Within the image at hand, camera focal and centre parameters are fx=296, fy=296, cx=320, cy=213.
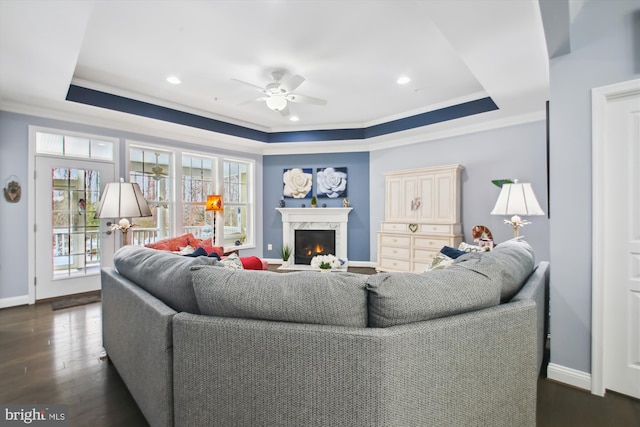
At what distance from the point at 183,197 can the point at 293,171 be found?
225 cm

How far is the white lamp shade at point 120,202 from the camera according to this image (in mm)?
2494

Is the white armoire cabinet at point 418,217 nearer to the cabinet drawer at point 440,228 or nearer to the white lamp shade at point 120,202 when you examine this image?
the cabinet drawer at point 440,228

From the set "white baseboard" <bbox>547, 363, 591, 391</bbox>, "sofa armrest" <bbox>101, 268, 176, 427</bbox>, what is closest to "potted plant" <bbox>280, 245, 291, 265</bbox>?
"sofa armrest" <bbox>101, 268, 176, 427</bbox>

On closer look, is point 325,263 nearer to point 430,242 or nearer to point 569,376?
point 430,242

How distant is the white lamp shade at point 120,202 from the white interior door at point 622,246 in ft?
11.1

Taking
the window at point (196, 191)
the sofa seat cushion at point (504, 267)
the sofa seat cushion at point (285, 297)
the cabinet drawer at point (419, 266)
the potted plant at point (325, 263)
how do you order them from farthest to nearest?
the window at point (196, 191), the cabinet drawer at point (419, 266), the potted plant at point (325, 263), the sofa seat cushion at point (504, 267), the sofa seat cushion at point (285, 297)

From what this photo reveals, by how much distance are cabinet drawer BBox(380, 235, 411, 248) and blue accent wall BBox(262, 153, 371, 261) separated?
631 mm

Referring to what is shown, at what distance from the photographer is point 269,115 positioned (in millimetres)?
5312

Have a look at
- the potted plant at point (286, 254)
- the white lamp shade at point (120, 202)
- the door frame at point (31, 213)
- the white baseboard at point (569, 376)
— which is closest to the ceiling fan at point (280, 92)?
the white lamp shade at point (120, 202)

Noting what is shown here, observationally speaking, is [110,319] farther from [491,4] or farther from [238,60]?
[491,4]

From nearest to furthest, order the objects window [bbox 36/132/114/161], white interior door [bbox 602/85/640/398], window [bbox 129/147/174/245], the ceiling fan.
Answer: white interior door [bbox 602/85/640/398] < the ceiling fan < window [bbox 36/132/114/161] < window [bbox 129/147/174/245]

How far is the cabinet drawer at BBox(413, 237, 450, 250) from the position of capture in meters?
4.72

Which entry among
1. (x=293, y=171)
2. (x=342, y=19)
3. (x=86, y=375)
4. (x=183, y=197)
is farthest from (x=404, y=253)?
(x=86, y=375)

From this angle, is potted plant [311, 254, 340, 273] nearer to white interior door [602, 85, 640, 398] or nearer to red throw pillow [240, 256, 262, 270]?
red throw pillow [240, 256, 262, 270]
